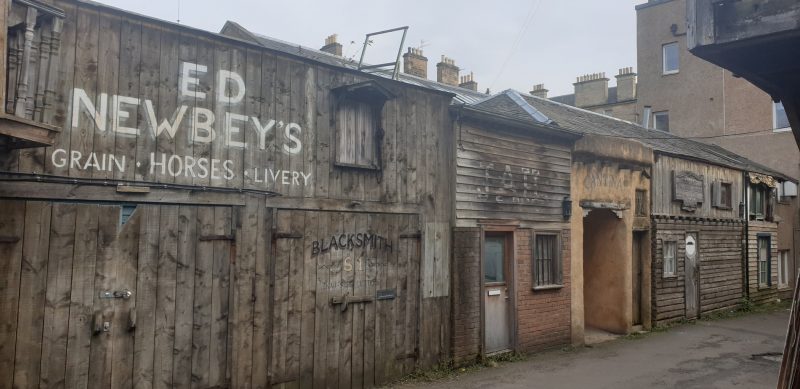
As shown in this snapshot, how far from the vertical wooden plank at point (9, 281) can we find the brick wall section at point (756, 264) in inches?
765

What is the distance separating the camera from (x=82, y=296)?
→ 6.17m

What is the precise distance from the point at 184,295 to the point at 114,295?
759 millimetres

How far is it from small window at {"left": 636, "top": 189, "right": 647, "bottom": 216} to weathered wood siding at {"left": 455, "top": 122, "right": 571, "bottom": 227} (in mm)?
3212

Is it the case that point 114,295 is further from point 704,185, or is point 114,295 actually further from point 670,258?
point 704,185

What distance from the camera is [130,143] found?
258 inches

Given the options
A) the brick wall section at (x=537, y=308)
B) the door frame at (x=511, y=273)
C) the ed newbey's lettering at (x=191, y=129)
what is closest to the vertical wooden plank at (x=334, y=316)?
the ed newbey's lettering at (x=191, y=129)

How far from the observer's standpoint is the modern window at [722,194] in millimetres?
17547

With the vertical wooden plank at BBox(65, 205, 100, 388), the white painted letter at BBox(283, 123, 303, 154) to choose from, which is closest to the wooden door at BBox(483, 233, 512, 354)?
the white painted letter at BBox(283, 123, 303, 154)

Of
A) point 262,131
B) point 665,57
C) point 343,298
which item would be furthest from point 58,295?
point 665,57

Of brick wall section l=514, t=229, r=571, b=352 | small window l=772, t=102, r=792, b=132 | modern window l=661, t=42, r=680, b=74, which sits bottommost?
brick wall section l=514, t=229, r=571, b=352

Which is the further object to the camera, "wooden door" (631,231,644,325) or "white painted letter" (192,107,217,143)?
"wooden door" (631,231,644,325)

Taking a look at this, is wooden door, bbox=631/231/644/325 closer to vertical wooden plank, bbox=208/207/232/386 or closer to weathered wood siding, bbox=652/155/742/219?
weathered wood siding, bbox=652/155/742/219

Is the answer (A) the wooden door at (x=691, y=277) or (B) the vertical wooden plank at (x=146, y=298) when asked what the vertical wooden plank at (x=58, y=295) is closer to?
(B) the vertical wooden plank at (x=146, y=298)

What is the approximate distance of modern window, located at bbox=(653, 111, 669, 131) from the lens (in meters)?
27.7
